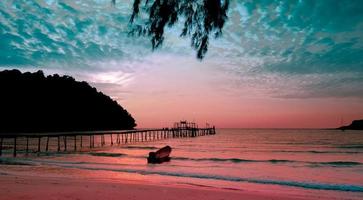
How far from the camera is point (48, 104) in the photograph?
323 feet

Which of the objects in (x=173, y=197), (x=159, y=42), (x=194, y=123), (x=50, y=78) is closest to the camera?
(x=159, y=42)

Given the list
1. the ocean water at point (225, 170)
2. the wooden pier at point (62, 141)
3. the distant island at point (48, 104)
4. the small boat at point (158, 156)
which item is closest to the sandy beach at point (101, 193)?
the ocean water at point (225, 170)

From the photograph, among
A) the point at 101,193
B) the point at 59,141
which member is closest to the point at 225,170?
the point at 101,193

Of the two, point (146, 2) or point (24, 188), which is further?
point (24, 188)

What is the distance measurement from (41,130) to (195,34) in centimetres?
9749

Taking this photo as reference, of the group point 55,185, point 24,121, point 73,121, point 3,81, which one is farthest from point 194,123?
point 55,185

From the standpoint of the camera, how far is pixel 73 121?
4163 inches

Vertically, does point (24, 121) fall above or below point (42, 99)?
below

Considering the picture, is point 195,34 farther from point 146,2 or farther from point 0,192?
Answer: point 0,192

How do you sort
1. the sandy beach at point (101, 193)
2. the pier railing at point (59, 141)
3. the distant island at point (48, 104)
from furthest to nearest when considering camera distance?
1. the distant island at point (48, 104)
2. the pier railing at point (59, 141)
3. the sandy beach at point (101, 193)

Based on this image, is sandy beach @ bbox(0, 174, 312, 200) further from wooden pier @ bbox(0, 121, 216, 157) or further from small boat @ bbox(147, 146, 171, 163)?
wooden pier @ bbox(0, 121, 216, 157)

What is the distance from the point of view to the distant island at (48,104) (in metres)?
87.2

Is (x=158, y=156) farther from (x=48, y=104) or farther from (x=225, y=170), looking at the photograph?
(x=48, y=104)

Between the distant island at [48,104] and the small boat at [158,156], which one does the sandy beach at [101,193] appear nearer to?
the small boat at [158,156]
